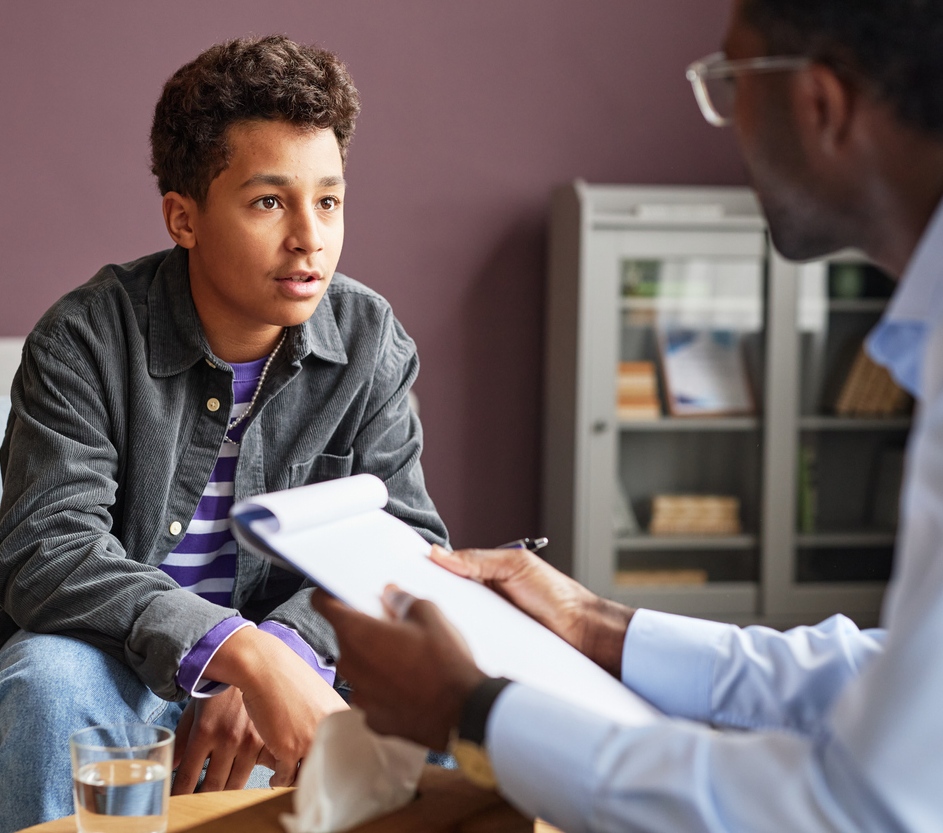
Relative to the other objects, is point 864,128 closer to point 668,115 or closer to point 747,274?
point 747,274

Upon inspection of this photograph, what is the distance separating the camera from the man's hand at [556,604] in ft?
3.58

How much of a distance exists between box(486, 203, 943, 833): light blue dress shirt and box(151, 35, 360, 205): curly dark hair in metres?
0.96

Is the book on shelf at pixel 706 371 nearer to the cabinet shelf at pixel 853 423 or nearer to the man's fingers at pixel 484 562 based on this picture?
the cabinet shelf at pixel 853 423

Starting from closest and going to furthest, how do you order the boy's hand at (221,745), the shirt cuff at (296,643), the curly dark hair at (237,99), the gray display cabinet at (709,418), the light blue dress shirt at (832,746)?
the light blue dress shirt at (832,746) → the boy's hand at (221,745) → the shirt cuff at (296,643) → the curly dark hair at (237,99) → the gray display cabinet at (709,418)

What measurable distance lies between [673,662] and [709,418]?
2371mm

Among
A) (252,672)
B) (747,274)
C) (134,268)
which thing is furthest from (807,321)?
(252,672)

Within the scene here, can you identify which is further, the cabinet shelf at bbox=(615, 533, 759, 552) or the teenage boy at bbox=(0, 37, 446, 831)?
the cabinet shelf at bbox=(615, 533, 759, 552)

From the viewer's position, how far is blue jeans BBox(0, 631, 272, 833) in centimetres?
120

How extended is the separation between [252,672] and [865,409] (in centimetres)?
265

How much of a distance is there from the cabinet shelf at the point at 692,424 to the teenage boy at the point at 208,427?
162cm

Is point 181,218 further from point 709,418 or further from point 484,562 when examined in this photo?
point 709,418

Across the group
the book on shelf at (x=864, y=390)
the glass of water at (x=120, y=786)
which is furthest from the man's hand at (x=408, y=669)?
the book on shelf at (x=864, y=390)

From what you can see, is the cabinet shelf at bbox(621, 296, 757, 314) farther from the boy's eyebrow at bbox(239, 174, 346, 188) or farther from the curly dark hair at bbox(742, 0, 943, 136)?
the curly dark hair at bbox(742, 0, 943, 136)

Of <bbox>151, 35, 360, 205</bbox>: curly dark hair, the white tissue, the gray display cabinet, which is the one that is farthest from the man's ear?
the gray display cabinet
